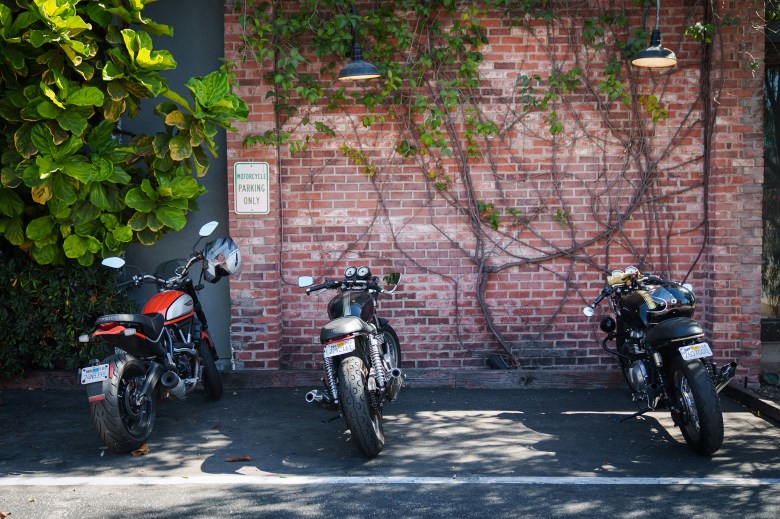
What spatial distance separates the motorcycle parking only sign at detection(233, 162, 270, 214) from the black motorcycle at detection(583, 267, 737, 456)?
9.33 ft

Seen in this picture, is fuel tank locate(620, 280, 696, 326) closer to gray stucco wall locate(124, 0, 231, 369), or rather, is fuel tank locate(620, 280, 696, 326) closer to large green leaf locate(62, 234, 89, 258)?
gray stucco wall locate(124, 0, 231, 369)

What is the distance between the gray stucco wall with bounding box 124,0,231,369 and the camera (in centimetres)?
740

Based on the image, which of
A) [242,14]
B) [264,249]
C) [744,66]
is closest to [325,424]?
[264,249]

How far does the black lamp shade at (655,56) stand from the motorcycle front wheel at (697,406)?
242 centimetres

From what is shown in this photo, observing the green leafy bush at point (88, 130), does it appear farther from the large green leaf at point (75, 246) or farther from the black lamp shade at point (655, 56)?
the black lamp shade at point (655, 56)

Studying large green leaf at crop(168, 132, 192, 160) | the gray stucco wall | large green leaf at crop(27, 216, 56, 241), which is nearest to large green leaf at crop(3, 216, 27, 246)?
large green leaf at crop(27, 216, 56, 241)

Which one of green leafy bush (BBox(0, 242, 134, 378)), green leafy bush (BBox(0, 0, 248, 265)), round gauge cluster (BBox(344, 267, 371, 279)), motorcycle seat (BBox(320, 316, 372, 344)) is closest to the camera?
motorcycle seat (BBox(320, 316, 372, 344))

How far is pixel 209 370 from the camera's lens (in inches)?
249

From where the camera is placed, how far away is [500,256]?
7.23m

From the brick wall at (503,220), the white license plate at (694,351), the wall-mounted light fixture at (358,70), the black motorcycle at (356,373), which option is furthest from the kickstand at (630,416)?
the wall-mounted light fixture at (358,70)

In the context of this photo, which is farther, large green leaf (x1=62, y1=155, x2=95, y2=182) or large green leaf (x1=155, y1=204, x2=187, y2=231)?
large green leaf (x1=155, y1=204, x2=187, y2=231)

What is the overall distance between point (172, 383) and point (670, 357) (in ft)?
10.3

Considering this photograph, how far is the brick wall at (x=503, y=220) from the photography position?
23.3 ft

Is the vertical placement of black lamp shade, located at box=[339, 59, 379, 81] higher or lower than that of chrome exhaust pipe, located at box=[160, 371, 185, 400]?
higher
